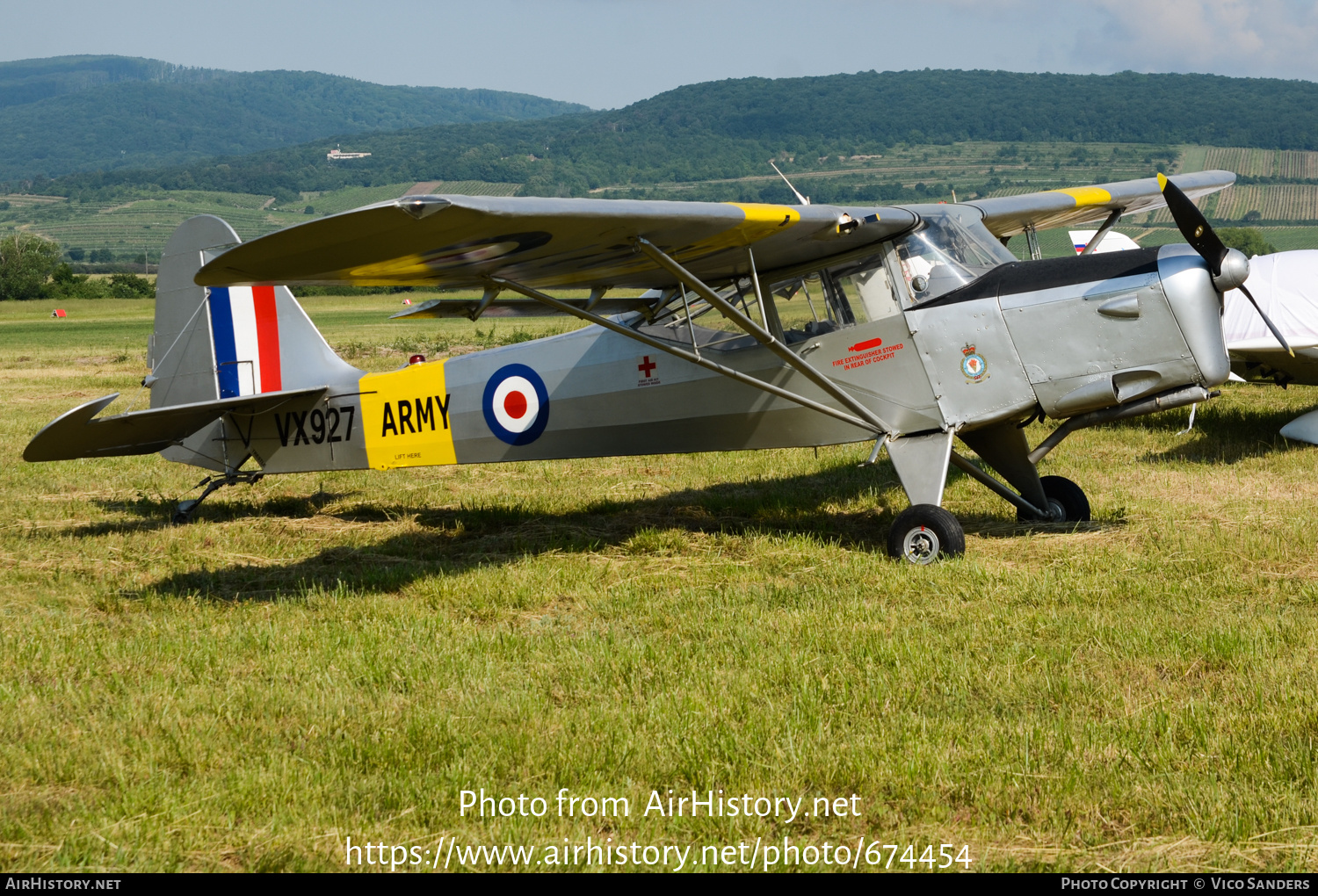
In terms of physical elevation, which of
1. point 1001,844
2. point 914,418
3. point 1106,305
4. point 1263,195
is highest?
point 1263,195

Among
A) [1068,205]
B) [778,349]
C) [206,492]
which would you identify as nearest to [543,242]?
[778,349]

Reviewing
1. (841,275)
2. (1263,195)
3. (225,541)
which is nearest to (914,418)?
(841,275)

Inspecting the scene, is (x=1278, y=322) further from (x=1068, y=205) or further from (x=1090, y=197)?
(x=1068, y=205)

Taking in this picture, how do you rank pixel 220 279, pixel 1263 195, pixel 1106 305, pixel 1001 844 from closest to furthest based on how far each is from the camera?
pixel 1001 844 < pixel 220 279 < pixel 1106 305 < pixel 1263 195

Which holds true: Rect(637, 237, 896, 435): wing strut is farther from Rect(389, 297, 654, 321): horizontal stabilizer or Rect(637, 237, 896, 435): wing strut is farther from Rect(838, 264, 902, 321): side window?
Rect(389, 297, 654, 321): horizontal stabilizer

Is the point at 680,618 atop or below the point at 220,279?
below

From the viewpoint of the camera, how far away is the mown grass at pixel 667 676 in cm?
357

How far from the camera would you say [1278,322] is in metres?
12.8

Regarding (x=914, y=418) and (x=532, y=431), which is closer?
(x=914, y=418)

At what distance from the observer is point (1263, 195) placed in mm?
127438

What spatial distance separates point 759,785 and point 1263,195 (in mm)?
146050

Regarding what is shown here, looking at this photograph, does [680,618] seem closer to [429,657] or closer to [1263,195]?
[429,657]

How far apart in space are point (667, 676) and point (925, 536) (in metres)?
2.79

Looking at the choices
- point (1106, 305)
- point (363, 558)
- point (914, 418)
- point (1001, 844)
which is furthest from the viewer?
point (363, 558)
